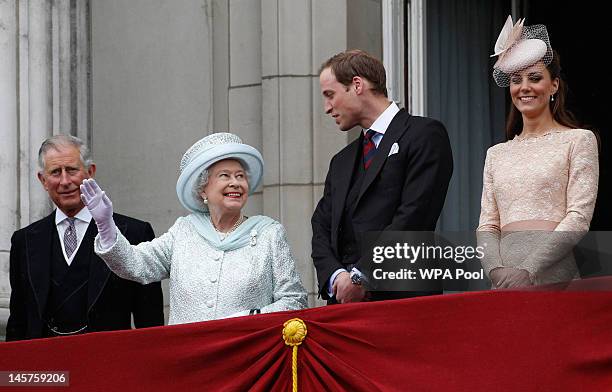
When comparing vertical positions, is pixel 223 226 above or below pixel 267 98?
below

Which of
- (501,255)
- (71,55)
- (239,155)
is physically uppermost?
(71,55)

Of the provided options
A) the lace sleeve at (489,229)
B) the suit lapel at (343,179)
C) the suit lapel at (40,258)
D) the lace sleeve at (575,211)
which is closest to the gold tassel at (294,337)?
the suit lapel at (343,179)

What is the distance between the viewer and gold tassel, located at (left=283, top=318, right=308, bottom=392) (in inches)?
239

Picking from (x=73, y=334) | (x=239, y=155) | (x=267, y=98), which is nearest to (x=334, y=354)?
(x=239, y=155)

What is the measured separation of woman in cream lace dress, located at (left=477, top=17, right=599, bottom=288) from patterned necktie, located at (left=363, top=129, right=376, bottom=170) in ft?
1.69

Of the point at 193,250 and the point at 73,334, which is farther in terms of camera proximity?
the point at 73,334

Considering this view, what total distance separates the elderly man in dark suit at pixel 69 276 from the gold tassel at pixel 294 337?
53.7 inches

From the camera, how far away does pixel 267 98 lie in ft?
29.2

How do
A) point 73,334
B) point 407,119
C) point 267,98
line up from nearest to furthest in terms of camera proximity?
1. point 407,119
2. point 73,334
3. point 267,98

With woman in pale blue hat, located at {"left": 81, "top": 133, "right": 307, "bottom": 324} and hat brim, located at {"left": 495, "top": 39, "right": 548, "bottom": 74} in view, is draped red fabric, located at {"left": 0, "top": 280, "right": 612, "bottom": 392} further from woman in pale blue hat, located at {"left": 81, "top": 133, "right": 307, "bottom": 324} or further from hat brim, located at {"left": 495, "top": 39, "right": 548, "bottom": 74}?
hat brim, located at {"left": 495, "top": 39, "right": 548, "bottom": 74}

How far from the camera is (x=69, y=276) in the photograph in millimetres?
7277

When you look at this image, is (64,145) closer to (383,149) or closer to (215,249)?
(215,249)

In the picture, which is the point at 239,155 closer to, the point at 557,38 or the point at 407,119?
the point at 407,119

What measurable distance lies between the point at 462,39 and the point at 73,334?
3.50 metres
